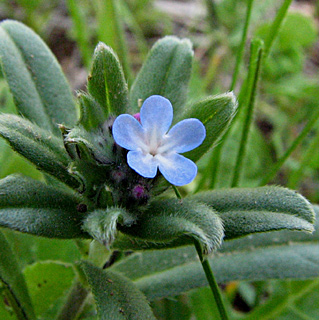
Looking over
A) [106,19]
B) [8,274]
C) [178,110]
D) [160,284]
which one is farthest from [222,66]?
[8,274]

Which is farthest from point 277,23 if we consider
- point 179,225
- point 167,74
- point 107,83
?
point 179,225

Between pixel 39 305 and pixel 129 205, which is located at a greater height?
pixel 129 205

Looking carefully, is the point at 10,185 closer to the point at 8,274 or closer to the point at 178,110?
the point at 8,274

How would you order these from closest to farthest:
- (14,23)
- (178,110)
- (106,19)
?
(178,110) → (14,23) → (106,19)

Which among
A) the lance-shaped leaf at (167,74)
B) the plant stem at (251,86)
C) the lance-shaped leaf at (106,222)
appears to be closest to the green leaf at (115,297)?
the lance-shaped leaf at (106,222)

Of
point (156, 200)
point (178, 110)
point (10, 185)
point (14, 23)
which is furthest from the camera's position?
point (14, 23)

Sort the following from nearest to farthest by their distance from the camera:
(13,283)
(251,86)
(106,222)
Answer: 1. (106,222)
2. (13,283)
3. (251,86)

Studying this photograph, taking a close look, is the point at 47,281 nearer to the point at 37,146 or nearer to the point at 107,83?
the point at 37,146
